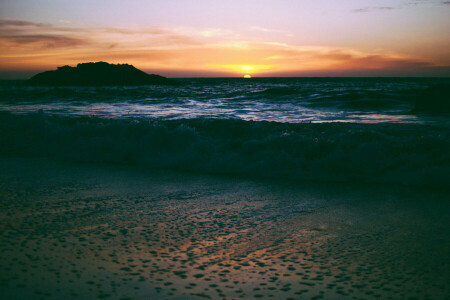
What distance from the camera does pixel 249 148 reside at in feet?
21.3

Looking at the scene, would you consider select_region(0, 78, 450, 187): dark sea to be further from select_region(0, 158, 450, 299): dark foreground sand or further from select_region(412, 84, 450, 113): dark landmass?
select_region(412, 84, 450, 113): dark landmass

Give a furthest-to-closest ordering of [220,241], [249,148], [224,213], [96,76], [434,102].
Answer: [96,76], [434,102], [249,148], [224,213], [220,241]

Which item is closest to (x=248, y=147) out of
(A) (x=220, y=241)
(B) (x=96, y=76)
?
(A) (x=220, y=241)

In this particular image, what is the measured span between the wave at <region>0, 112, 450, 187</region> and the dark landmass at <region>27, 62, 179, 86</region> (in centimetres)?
4534

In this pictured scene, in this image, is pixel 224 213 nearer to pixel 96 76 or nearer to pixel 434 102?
pixel 434 102

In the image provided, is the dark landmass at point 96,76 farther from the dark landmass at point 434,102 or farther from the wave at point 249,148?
the dark landmass at point 434,102

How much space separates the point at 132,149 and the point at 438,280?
19.3ft

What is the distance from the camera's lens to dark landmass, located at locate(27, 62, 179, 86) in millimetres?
51219

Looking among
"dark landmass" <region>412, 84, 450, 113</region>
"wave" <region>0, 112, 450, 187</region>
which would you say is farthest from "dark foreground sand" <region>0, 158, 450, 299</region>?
"dark landmass" <region>412, 84, 450, 113</region>

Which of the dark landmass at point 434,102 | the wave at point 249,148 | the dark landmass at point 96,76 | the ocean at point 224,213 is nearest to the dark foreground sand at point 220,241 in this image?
the ocean at point 224,213

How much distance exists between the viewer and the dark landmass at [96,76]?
51219 millimetres

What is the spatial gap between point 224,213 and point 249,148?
3.00m

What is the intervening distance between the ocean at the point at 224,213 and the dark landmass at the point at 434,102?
5.35 meters

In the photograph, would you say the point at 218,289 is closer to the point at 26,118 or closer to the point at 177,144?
the point at 177,144
